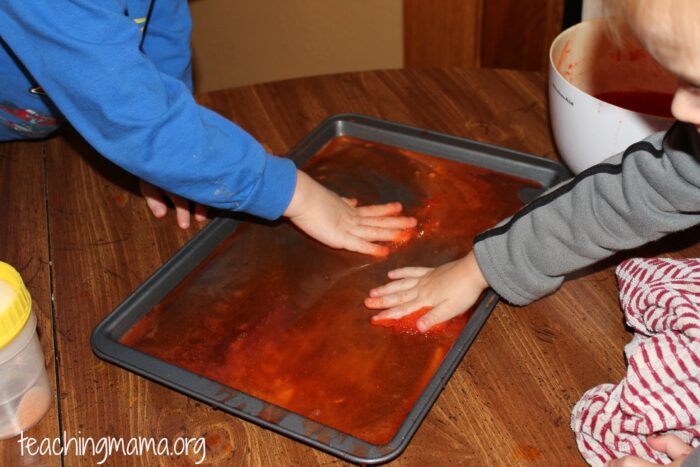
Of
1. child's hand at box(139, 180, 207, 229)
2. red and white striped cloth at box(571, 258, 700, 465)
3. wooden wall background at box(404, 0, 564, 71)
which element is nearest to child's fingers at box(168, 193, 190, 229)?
child's hand at box(139, 180, 207, 229)

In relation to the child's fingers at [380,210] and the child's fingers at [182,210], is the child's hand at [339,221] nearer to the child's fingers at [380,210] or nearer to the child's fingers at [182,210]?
the child's fingers at [380,210]

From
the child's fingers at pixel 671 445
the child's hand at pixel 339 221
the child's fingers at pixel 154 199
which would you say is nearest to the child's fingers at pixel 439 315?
the child's hand at pixel 339 221

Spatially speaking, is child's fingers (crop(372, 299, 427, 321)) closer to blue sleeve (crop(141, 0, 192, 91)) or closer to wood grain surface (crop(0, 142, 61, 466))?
wood grain surface (crop(0, 142, 61, 466))

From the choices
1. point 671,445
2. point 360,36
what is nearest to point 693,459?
point 671,445

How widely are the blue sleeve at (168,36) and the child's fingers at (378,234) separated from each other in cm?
38

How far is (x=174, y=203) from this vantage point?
0.88 metres

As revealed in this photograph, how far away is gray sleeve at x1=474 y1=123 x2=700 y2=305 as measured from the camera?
65 centimetres

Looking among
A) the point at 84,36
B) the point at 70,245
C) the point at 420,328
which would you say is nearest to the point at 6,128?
the point at 70,245

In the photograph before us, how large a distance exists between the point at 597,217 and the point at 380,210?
0.26 m

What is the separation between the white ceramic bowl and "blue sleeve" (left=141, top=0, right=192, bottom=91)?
48cm

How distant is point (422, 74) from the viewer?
1.10 m

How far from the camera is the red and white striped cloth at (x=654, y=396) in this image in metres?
0.58

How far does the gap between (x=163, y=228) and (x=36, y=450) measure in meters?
0.30

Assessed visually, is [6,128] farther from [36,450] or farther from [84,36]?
[36,450]
